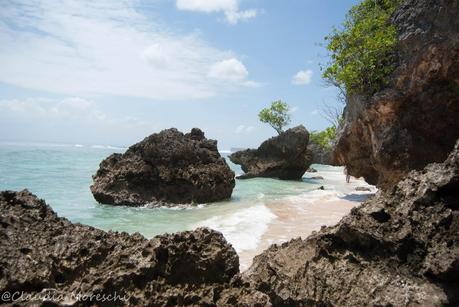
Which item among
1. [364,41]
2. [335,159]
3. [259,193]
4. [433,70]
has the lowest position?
[259,193]

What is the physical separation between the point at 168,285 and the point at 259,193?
18.2 m

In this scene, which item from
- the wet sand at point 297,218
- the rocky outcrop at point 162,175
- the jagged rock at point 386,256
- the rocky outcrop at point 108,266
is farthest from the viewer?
the rocky outcrop at point 162,175

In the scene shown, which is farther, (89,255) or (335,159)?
(335,159)

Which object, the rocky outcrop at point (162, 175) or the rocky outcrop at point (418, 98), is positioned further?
the rocky outcrop at point (162, 175)

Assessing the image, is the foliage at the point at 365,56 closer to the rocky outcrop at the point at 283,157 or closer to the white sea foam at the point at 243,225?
the white sea foam at the point at 243,225

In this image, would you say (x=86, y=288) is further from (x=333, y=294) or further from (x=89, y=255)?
(x=333, y=294)

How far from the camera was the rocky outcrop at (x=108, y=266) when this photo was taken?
342cm

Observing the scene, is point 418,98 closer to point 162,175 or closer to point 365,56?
point 365,56

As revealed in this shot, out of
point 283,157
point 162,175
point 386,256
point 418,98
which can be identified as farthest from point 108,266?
point 283,157

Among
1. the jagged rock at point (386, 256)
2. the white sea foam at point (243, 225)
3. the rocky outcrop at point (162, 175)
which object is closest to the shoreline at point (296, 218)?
the white sea foam at point (243, 225)

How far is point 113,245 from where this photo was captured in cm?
421

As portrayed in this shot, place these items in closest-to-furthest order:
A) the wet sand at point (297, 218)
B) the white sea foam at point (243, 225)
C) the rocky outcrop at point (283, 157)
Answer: the wet sand at point (297, 218) → the white sea foam at point (243, 225) → the rocky outcrop at point (283, 157)

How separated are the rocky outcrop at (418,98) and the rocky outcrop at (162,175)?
26.1 ft

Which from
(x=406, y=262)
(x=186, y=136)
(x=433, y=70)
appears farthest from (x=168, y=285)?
(x=186, y=136)
